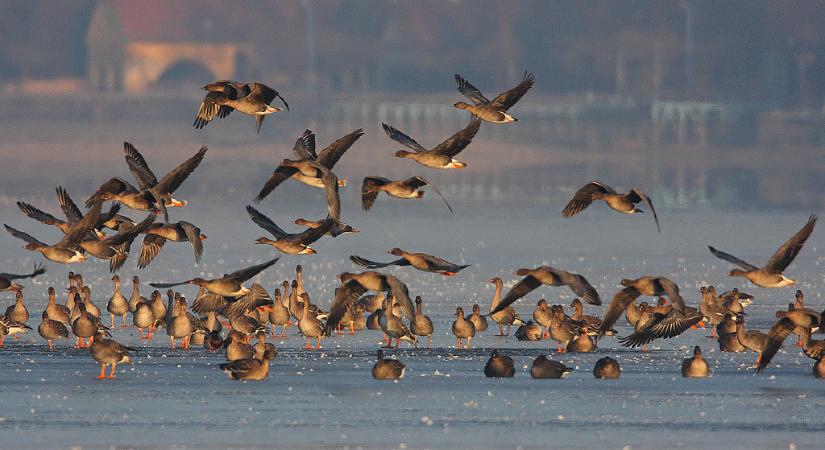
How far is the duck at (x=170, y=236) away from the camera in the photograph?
20.5 metres

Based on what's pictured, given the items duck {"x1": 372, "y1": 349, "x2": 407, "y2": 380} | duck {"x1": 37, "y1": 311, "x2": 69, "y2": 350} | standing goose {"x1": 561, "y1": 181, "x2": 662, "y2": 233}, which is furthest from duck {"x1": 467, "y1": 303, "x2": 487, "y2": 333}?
standing goose {"x1": 561, "y1": 181, "x2": 662, "y2": 233}

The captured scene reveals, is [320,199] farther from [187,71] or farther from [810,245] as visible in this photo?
[187,71]

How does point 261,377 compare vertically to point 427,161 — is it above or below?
below

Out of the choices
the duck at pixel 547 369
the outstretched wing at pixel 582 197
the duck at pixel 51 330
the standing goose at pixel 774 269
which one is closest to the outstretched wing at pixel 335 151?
the outstretched wing at pixel 582 197

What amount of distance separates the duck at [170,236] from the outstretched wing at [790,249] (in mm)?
5575

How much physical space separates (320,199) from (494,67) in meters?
80.3

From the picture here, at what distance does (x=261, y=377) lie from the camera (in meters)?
20.9

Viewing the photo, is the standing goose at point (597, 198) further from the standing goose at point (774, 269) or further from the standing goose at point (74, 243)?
the standing goose at point (74, 243)

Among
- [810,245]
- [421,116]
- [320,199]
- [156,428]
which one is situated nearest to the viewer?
[156,428]

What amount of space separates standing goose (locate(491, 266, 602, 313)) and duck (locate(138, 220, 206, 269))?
306cm

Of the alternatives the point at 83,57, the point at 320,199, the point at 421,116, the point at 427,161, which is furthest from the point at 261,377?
the point at 83,57

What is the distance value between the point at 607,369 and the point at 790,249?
2.51 m

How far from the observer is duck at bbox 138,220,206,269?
20.5 metres

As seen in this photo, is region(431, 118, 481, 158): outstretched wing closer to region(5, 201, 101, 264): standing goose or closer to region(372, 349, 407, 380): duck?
region(372, 349, 407, 380): duck
